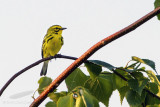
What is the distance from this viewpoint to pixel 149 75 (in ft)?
3.16

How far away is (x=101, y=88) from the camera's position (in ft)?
3.43

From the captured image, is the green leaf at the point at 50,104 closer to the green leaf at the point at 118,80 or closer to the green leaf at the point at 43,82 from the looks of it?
the green leaf at the point at 43,82

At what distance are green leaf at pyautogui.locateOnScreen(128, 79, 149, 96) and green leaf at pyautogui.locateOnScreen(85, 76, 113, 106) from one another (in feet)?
0.42

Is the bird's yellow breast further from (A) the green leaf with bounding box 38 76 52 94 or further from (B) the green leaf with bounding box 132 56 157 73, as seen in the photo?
(B) the green leaf with bounding box 132 56 157 73

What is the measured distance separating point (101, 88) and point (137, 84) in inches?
6.6

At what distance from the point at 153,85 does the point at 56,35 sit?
3756 millimetres

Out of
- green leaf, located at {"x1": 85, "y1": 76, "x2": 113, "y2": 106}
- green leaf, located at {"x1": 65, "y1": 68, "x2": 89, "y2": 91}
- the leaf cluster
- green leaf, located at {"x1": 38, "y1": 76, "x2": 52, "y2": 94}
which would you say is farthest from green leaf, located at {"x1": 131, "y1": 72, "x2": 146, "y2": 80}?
green leaf, located at {"x1": 38, "y1": 76, "x2": 52, "y2": 94}

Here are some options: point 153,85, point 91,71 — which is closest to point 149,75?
point 153,85

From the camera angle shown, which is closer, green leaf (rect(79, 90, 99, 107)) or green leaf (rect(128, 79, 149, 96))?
green leaf (rect(79, 90, 99, 107))

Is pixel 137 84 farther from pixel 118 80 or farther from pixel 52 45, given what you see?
pixel 52 45

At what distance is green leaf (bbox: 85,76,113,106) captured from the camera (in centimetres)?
105

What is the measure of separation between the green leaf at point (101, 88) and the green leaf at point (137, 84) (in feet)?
0.42

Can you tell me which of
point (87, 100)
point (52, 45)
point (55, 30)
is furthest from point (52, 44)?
point (87, 100)

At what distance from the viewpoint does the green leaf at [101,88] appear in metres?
1.05
